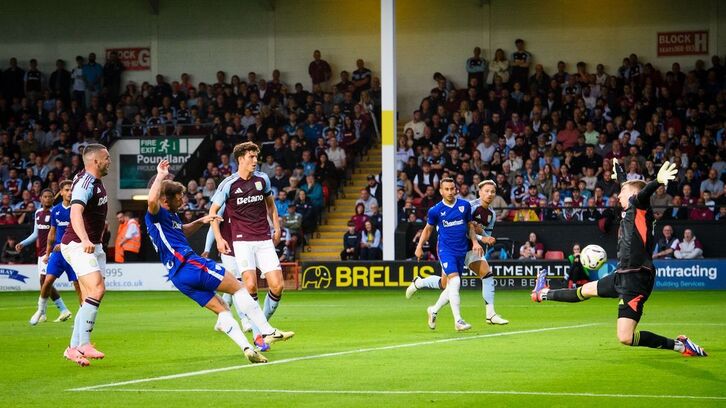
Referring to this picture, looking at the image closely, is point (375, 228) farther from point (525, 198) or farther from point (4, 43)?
point (4, 43)

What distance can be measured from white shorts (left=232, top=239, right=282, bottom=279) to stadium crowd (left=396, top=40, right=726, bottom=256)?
15.3m

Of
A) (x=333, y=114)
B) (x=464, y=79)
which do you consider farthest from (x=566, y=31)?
(x=333, y=114)

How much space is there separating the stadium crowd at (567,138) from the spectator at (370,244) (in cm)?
110

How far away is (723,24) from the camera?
1421 inches

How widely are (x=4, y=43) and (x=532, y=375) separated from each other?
119 ft

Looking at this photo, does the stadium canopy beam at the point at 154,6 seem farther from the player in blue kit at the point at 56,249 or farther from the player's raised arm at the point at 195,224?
the player's raised arm at the point at 195,224

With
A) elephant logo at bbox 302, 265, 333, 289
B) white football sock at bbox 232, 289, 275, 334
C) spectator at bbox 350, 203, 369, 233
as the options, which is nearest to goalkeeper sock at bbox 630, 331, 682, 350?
white football sock at bbox 232, 289, 275, 334

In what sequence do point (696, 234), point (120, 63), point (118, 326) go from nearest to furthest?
point (118, 326) < point (696, 234) < point (120, 63)

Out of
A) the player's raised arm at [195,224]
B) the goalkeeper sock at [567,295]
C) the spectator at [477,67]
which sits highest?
the spectator at [477,67]

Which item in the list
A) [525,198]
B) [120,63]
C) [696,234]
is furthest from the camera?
[120,63]

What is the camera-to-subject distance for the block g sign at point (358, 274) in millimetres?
28141

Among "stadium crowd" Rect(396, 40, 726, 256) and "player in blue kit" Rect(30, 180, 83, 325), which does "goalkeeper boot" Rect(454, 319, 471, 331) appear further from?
"stadium crowd" Rect(396, 40, 726, 256)

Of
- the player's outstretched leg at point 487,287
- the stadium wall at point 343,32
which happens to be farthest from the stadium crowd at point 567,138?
the player's outstretched leg at point 487,287

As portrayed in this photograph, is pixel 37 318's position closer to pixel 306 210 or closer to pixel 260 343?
pixel 260 343
